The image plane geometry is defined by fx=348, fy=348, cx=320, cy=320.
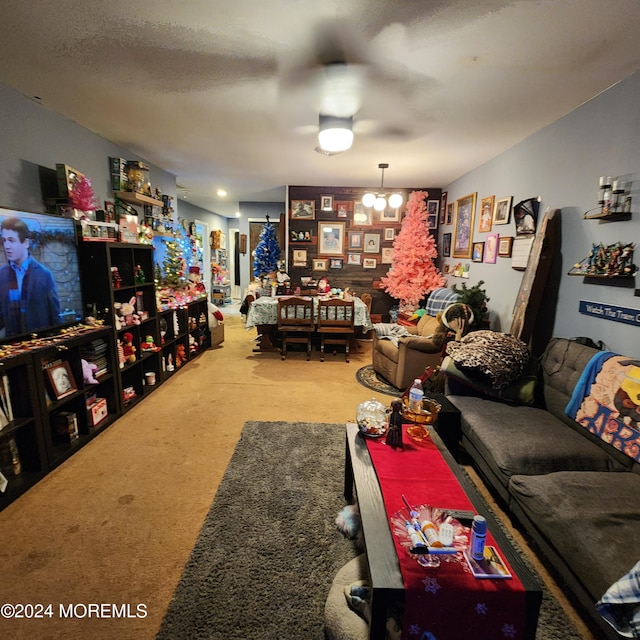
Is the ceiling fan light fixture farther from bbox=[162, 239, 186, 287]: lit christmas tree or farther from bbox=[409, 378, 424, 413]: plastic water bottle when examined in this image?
bbox=[162, 239, 186, 287]: lit christmas tree

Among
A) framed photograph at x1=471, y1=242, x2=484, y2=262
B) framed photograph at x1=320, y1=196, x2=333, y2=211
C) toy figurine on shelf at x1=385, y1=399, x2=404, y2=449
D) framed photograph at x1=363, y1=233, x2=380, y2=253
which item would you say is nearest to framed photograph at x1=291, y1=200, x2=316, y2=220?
framed photograph at x1=320, y1=196, x2=333, y2=211

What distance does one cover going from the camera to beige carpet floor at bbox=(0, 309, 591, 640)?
1.38 meters

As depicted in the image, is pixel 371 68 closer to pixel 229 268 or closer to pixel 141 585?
pixel 141 585

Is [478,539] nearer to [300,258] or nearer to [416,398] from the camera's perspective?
[416,398]

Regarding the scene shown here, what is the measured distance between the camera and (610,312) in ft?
7.08

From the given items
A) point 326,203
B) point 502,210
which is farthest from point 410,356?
point 326,203

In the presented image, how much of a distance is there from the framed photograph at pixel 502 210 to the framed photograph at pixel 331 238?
261cm

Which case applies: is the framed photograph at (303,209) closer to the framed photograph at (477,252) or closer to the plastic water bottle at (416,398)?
the framed photograph at (477,252)

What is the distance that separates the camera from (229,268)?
9.82 metres

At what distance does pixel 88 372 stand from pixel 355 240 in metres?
4.36

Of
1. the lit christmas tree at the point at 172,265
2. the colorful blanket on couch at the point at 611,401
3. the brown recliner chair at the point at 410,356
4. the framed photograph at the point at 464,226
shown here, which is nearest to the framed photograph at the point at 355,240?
the framed photograph at the point at 464,226

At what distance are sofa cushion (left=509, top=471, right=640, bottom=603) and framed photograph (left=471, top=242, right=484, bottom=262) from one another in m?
2.87

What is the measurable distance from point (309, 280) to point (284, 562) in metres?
4.59

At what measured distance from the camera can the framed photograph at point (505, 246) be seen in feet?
11.1
